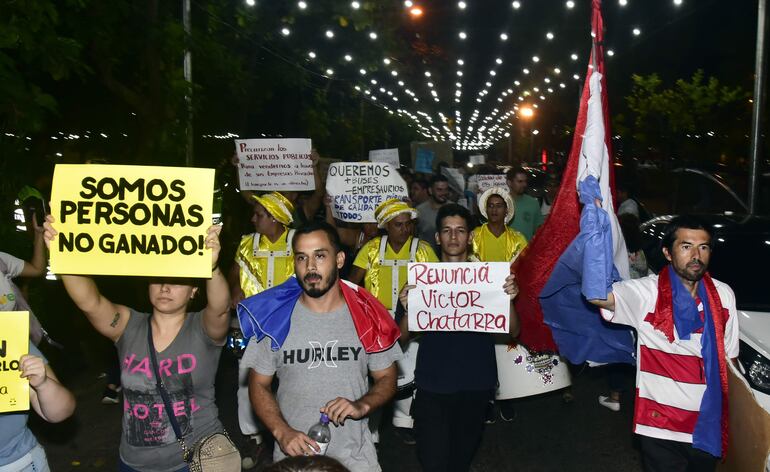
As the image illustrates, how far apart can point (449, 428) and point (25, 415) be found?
2334 millimetres

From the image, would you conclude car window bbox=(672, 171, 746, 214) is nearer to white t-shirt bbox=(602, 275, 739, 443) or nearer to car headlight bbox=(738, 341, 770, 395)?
car headlight bbox=(738, 341, 770, 395)

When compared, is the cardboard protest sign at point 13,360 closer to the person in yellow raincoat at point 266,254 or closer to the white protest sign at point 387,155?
the person in yellow raincoat at point 266,254

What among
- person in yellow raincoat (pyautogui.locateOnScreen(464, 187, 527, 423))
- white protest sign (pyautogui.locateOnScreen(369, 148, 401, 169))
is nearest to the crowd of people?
person in yellow raincoat (pyautogui.locateOnScreen(464, 187, 527, 423))

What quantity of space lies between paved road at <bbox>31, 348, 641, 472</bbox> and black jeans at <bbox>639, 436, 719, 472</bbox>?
214cm

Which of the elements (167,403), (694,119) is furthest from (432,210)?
(694,119)

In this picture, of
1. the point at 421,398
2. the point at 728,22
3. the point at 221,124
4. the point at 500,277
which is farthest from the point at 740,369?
the point at 728,22

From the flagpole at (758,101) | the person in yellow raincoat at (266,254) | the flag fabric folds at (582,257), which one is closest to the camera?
the flag fabric folds at (582,257)

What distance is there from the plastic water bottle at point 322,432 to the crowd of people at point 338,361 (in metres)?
0.05

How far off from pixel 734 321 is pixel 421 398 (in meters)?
1.79

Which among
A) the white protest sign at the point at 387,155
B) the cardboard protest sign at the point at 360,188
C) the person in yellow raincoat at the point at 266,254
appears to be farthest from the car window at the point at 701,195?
the person in yellow raincoat at the point at 266,254

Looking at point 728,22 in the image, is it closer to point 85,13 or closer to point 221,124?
point 221,124

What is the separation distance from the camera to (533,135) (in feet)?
214

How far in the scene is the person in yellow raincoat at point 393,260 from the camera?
7.08 m

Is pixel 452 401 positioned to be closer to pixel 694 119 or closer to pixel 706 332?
pixel 706 332
